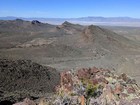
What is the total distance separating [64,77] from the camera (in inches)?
765

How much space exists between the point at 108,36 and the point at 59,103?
5993 cm

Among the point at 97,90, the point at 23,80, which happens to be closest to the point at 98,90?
the point at 97,90

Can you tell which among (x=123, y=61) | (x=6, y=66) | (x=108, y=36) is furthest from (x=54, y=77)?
(x=108, y=36)

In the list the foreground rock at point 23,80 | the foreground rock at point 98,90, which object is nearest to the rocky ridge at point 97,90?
the foreground rock at point 98,90

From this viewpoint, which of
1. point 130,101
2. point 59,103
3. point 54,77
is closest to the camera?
point 130,101

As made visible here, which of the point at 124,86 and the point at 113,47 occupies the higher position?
the point at 124,86

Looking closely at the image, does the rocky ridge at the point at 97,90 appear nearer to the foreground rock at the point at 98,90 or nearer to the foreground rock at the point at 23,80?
the foreground rock at the point at 98,90

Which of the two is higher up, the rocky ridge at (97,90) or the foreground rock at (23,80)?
→ the rocky ridge at (97,90)

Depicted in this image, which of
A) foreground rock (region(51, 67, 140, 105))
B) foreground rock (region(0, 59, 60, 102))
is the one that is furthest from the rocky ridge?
foreground rock (region(0, 59, 60, 102))

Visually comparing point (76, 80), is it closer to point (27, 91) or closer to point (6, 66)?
point (27, 91)

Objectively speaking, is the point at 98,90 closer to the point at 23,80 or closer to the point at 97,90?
the point at 97,90

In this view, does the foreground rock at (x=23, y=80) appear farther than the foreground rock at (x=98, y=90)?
Yes

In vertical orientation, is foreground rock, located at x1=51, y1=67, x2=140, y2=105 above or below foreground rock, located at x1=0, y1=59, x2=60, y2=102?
above

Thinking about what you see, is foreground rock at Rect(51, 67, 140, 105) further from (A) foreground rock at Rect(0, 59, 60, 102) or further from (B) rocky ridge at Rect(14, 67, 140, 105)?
(A) foreground rock at Rect(0, 59, 60, 102)
